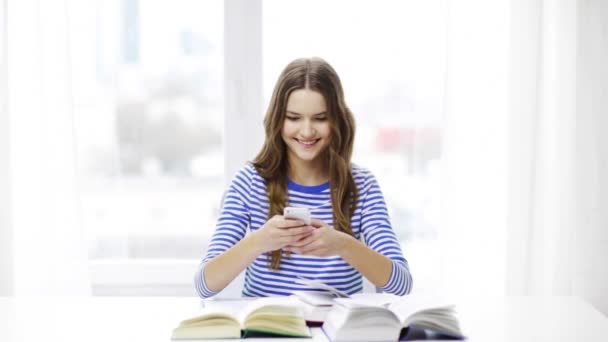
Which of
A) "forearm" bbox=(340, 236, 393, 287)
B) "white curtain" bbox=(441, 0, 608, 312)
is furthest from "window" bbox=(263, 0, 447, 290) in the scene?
"forearm" bbox=(340, 236, 393, 287)

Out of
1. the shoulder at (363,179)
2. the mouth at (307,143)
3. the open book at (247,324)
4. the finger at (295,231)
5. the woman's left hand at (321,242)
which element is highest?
the mouth at (307,143)

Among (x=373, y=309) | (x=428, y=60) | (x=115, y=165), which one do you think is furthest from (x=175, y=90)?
(x=373, y=309)

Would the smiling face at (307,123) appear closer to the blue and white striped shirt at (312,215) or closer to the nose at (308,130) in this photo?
the nose at (308,130)

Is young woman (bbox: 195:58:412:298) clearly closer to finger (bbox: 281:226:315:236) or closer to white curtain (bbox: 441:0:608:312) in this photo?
finger (bbox: 281:226:315:236)

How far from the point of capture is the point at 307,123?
214cm

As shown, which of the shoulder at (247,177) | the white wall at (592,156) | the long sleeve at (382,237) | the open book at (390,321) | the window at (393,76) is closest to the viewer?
the open book at (390,321)

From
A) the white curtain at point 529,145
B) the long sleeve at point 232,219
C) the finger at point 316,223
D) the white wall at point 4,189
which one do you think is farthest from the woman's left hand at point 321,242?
the white wall at point 4,189

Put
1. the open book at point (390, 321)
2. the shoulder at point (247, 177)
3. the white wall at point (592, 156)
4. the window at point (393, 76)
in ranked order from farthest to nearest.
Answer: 1. the window at point (393, 76)
2. the white wall at point (592, 156)
3. the shoulder at point (247, 177)
4. the open book at point (390, 321)

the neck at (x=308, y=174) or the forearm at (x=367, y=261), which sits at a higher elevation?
the neck at (x=308, y=174)

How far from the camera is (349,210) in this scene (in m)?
2.22

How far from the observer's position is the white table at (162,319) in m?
1.76

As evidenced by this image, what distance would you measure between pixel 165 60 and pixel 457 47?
1083 mm

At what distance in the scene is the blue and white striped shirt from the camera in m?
2.17

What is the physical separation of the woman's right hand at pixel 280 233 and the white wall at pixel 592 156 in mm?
1308
